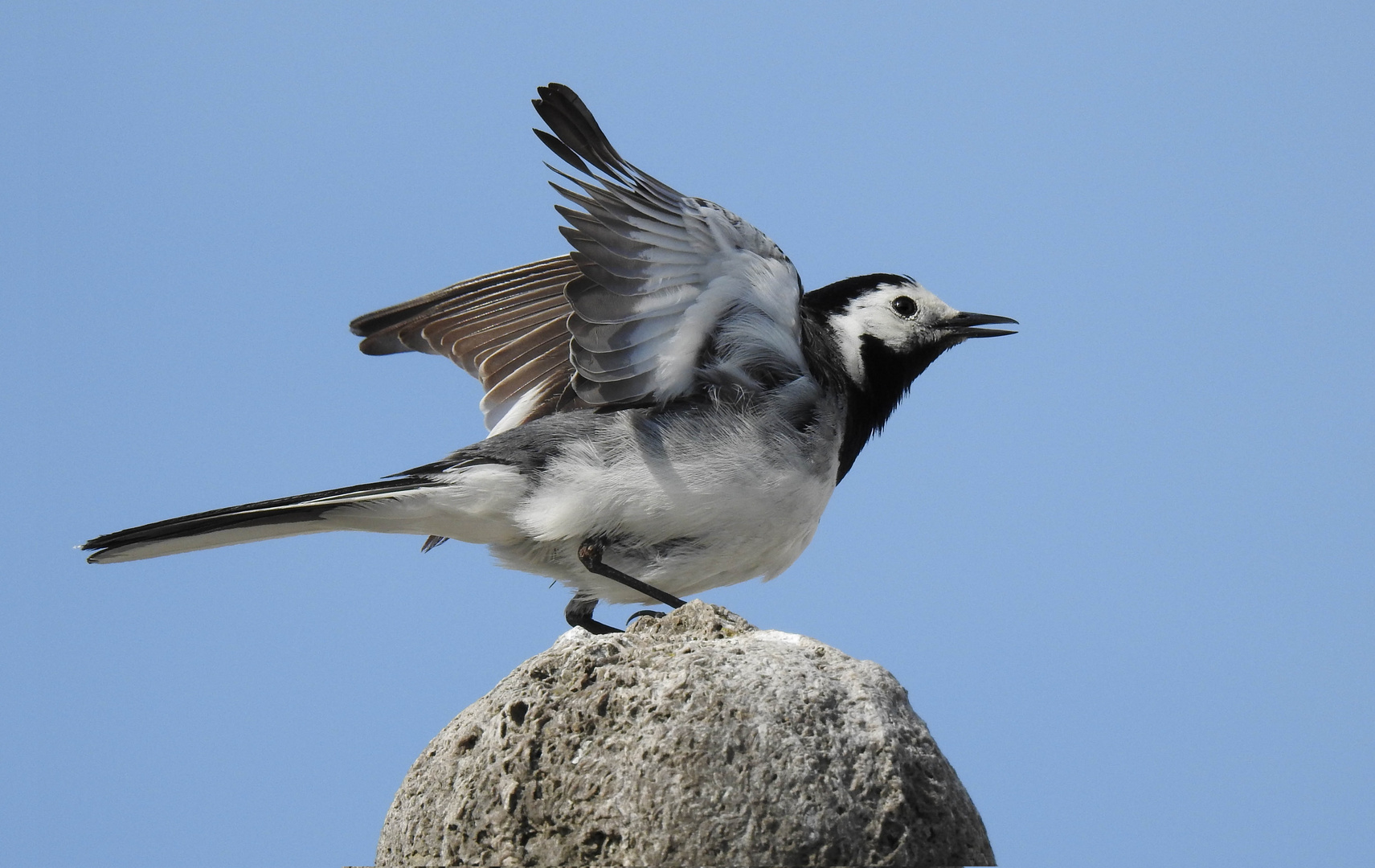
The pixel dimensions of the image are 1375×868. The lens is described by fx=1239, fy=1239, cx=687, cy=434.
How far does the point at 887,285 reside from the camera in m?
7.35

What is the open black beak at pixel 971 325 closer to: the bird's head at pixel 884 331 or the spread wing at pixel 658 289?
the bird's head at pixel 884 331

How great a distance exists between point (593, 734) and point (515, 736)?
12.5 inches

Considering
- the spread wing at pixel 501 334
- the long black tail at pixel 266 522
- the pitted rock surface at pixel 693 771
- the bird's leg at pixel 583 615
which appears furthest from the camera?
the spread wing at pixel 501 334

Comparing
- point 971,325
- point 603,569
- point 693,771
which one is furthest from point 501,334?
point 693,771

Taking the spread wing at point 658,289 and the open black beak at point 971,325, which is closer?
the spread wing at point 658,289

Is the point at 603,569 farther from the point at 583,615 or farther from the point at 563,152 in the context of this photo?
the point at 563,152

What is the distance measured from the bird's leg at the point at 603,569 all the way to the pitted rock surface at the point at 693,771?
1236 mm

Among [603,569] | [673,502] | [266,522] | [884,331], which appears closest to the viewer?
[266,522]

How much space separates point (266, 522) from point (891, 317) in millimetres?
3657

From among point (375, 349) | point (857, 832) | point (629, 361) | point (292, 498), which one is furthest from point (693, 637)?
point (375, 349)

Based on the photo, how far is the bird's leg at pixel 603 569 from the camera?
20.5 ft

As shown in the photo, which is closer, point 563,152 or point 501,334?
point 563,152

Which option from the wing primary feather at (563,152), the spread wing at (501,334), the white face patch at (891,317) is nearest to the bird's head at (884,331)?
the white face patch at (891,317)

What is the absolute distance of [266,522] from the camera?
5.91 meters
